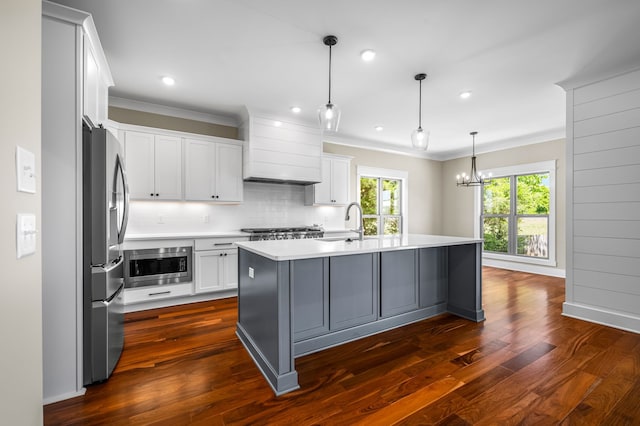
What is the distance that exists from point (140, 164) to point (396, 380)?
12.4ft

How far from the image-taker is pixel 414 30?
2459mm

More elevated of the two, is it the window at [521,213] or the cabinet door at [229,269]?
the window at [521,213]

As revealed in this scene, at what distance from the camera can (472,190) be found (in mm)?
6707

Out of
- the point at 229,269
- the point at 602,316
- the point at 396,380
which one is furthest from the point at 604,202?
the point at 229,269

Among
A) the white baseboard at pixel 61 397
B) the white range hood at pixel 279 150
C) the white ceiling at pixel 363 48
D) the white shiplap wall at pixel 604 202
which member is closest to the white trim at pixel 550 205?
the white ceiling at pixel 363 48

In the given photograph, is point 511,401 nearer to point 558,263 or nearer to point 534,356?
point 534,356

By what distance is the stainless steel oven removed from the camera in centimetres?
351

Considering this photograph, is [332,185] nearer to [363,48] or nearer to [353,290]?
[363,48]

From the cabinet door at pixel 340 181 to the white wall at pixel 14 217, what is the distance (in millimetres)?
4550

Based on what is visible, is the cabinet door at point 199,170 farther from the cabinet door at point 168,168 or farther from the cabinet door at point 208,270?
the cabinet door at point 208,270

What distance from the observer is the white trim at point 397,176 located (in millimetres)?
6062

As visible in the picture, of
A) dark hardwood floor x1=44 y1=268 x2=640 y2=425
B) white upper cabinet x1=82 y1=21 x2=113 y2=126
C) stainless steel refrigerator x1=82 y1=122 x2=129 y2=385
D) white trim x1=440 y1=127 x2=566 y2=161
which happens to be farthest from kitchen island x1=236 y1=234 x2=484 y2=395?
white trim x1=440 y1=127 x2=566 y2=161

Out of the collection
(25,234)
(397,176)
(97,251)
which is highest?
(397,176)

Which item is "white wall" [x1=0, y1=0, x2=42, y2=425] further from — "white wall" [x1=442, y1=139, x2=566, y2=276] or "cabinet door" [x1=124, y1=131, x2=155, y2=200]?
"white wall" [x1=442, y1=139, x2=566, y2=276]
